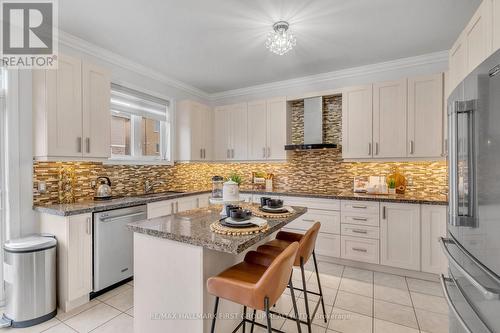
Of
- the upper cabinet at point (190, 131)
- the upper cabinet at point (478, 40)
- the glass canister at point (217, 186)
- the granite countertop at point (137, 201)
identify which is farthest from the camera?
the upper cabinet at point (190, 131)

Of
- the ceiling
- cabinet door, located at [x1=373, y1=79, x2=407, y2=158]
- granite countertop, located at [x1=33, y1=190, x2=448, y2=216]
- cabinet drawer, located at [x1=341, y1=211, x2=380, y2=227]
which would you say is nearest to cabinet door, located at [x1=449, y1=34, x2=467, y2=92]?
the ceiling

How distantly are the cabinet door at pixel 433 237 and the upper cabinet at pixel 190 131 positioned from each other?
345 cm

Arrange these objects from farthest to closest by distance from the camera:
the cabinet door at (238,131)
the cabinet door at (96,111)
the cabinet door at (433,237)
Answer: the cabinet door at (238,131) < the cabinet door at (433,237) < the cabinet door at (96,111)

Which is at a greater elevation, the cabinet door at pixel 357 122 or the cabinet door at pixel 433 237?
the cabinet door at pixel 357 122

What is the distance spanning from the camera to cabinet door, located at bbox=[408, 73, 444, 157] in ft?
10.1

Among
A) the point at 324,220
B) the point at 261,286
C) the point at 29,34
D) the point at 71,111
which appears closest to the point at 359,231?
the point at 324,220

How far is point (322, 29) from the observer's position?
2.64 m

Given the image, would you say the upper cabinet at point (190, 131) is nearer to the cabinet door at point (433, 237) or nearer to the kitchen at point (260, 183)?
the kitchen at point (260, 183)

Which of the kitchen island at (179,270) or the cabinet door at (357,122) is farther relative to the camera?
the cabinet door at (357,122)

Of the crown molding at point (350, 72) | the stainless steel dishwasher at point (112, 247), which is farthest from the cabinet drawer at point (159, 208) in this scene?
the crown molding at point (350, 72)

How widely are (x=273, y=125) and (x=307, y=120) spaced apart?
1.89ft

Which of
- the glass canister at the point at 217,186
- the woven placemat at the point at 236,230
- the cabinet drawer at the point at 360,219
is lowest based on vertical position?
the cabinet drawer at the point at 360,219

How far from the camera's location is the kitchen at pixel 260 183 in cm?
152

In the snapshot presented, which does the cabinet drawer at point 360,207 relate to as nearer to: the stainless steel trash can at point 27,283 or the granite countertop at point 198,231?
the granite countertop at point 198,231
